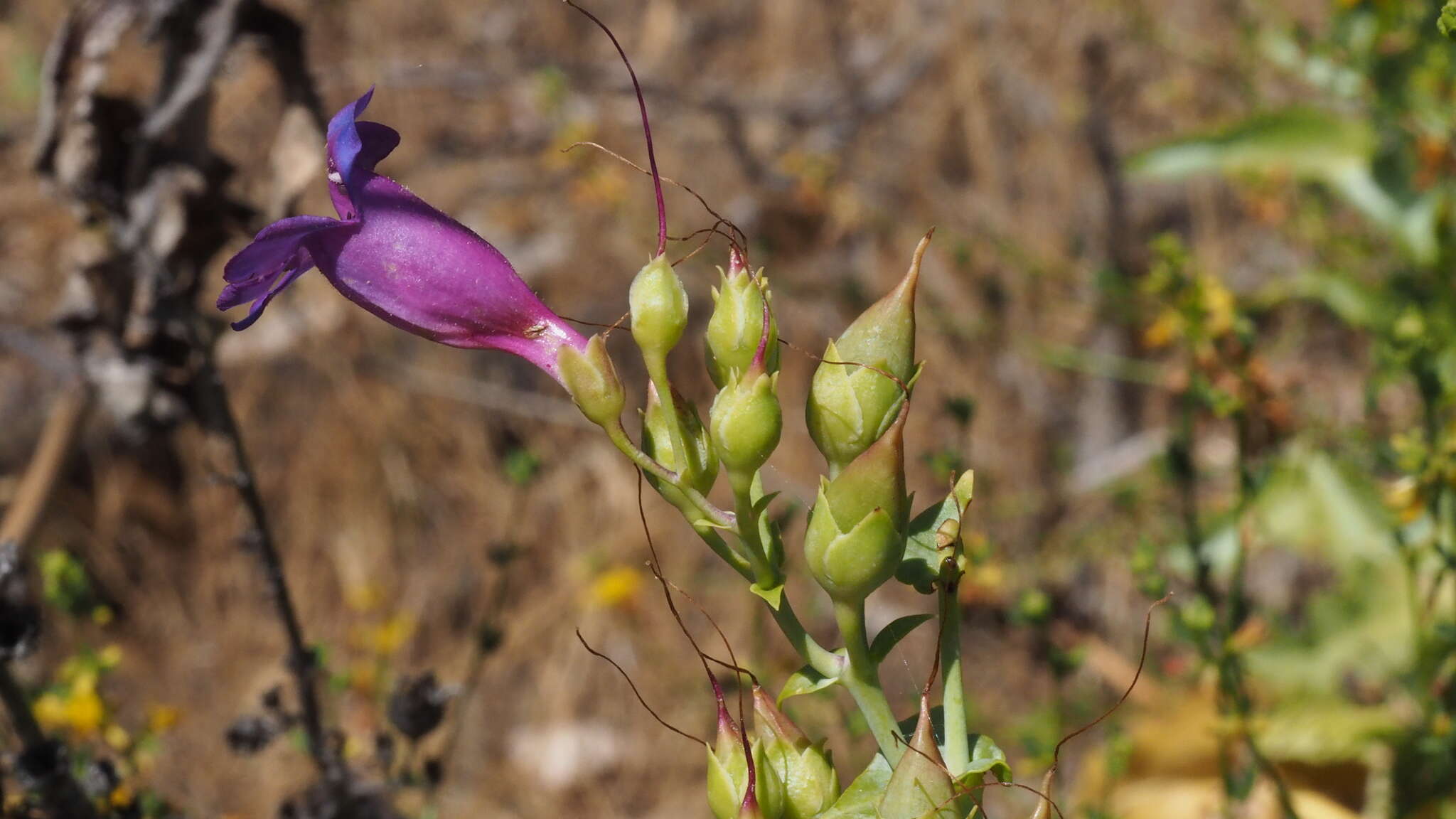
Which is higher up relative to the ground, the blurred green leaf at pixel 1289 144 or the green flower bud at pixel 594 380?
the green flower bud at pixel 594 380

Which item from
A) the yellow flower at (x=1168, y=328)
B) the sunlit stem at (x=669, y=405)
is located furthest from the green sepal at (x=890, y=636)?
the yellow flower at (x=1168, y=328)

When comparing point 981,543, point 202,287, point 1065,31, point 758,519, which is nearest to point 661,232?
point 758,519

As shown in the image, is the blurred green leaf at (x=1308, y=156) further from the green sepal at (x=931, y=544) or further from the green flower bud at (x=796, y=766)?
the green flower bud at (x=796, y=766)

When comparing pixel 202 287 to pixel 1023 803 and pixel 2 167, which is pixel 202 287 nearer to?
pixel 1023 803

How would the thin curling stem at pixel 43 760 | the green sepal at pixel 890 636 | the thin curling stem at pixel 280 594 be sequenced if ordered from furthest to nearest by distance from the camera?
the thin curling stem at pixel 280 594, the thin curling stem at pixel 43 760, the green sepal at pixel 890 636

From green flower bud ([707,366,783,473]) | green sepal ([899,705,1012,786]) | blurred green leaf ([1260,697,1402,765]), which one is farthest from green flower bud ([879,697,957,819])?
blurred green leaf ([1260,697,1402,765])

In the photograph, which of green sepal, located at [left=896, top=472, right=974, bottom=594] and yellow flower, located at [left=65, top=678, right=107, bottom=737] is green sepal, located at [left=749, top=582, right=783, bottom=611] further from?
yellow flower, located at [left=65, top=678, right=107, bottom=737]

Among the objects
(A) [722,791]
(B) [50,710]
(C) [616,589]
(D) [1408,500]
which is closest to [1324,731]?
(D) [1408,500]

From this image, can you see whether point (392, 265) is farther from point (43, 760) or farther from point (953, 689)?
point (43, 760)

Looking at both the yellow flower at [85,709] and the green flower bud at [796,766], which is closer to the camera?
the green flower bud at [796,766]
